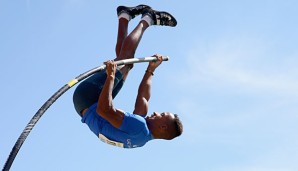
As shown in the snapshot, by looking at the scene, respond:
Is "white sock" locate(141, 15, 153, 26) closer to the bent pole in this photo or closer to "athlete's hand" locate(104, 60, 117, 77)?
the bent pole

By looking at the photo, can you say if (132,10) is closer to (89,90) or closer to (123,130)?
(89,90)

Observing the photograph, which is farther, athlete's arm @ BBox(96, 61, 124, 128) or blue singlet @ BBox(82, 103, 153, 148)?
blue singlet @ BBox(82, 103, 153, 148)

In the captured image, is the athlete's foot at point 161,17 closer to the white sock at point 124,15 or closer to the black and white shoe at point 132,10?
the black and white shoe at point 132,10

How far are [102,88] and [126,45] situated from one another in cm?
107

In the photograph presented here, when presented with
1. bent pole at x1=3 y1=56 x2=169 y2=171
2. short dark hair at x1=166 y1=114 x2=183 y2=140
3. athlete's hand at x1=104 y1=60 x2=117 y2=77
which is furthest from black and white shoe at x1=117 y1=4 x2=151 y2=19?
short dark hair at x1=166 y1=114 x2=183 y2=140

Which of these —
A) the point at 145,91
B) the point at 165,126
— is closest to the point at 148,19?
the point at 145,91

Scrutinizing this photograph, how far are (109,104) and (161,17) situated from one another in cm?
319

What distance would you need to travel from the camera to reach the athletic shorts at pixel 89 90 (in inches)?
456

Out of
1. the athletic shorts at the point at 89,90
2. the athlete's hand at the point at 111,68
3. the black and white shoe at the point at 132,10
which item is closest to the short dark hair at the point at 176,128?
the athletic shorts at the point at 89,90

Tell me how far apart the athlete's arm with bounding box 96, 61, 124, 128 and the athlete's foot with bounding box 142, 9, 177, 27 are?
8.46 feet

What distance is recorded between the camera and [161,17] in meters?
13.3

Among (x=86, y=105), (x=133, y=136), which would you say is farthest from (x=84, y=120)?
(x=133, y=136)

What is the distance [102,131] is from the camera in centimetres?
1145

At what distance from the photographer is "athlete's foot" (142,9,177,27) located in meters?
13.2
